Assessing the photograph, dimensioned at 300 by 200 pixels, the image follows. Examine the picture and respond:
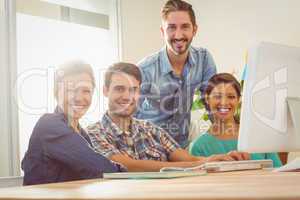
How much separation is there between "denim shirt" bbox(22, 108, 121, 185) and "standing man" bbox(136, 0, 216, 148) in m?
0.56

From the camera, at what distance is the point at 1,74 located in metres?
2.68

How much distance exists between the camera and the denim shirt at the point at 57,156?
2.21 meters

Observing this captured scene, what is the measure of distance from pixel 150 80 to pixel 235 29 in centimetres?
101

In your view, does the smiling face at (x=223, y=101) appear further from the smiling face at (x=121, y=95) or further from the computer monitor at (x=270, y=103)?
the computer monitor at (x=270, y=103)

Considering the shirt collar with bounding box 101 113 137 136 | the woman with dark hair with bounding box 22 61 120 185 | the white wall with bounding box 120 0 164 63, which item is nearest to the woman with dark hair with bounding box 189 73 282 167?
the shirt collar with bounding box 101 113 137 136

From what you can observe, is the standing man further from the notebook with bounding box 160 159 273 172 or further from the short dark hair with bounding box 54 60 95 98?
the notebook with bounding box 160 159 273 172

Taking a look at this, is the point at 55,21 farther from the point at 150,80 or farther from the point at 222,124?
the point at 222,124

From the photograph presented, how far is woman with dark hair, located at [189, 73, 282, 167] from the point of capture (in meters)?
2.55

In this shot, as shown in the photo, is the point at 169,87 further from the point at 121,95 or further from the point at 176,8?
the point at 176,8

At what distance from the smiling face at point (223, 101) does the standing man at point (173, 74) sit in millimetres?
112

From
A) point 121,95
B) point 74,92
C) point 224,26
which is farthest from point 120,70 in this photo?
point 224,26

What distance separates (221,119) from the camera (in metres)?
2.67

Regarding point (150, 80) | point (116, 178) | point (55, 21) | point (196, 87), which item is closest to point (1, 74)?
point (55, 21)

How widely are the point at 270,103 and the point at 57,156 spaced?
46.9 inches
